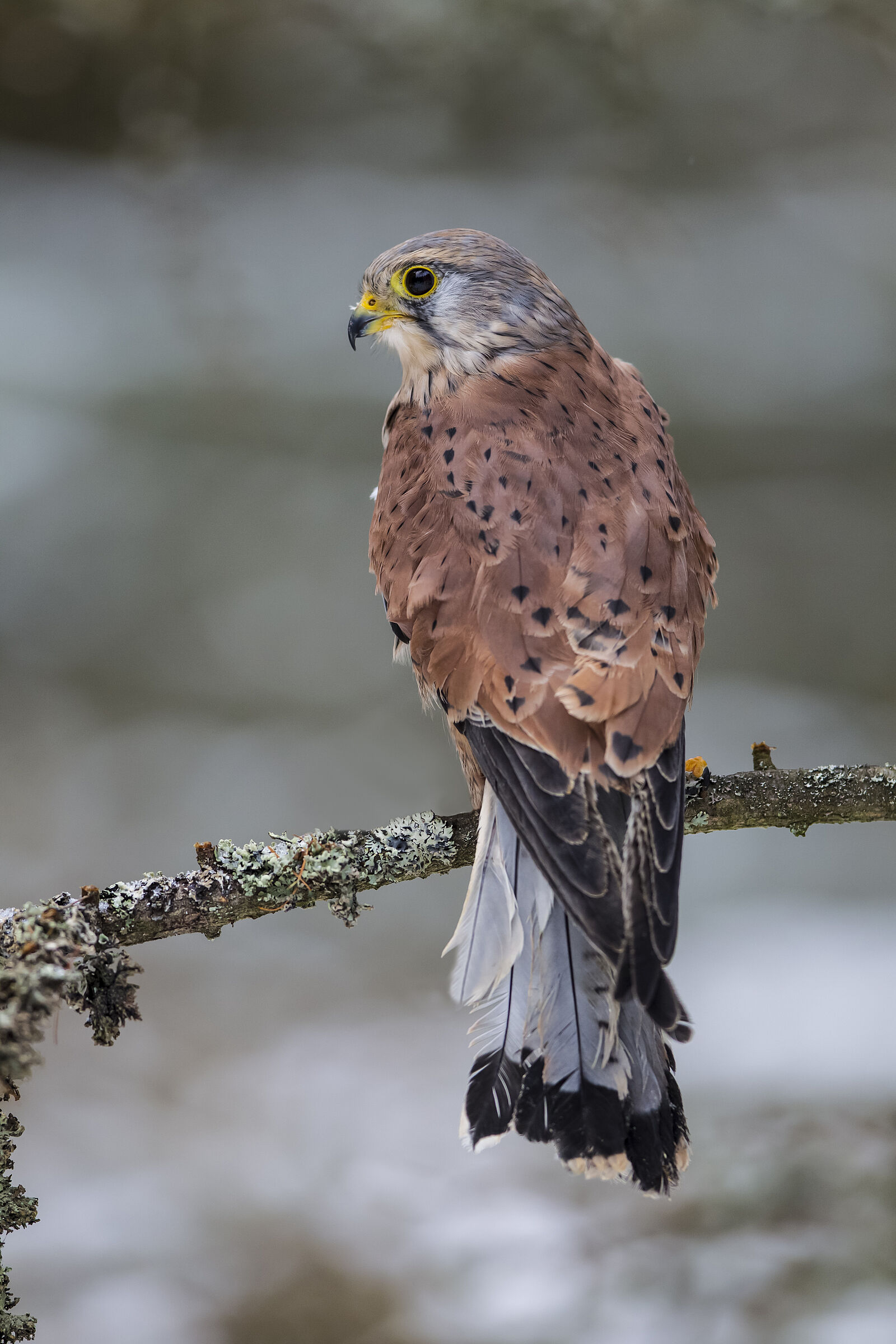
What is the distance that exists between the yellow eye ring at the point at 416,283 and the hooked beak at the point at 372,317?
4 cm

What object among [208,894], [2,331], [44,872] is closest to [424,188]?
[2,331]

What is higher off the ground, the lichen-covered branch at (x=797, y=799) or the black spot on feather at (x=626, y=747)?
the lichen-covered branch at (x=797, y=799)

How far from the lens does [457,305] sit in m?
2.09

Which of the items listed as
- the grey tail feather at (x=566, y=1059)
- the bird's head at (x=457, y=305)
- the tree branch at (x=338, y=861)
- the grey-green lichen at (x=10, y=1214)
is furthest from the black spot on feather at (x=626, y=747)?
the grey-green lichen at (x=10, y=1214)

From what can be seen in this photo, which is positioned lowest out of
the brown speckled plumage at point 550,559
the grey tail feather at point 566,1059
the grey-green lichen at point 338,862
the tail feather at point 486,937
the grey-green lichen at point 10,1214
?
the grey-green lichen at point 10,1214

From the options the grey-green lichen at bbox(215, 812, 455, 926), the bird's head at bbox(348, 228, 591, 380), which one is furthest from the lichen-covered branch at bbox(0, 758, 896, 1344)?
the bird's head at bbox(348, 228, 591, 380)

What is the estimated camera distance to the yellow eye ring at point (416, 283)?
6.91 feet

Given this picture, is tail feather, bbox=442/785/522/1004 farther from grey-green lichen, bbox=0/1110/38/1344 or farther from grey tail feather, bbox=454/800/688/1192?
grey-green lichen, bbox=0/1110/38/1344

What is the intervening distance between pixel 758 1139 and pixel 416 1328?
126 centimetres

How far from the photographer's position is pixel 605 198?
13.7 feet

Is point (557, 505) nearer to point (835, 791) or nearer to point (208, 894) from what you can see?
point (835, 791)

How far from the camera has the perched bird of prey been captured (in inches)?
58.8

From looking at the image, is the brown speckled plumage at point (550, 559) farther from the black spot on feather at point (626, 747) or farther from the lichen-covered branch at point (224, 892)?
the lichen-covered branch at point (224, 892)

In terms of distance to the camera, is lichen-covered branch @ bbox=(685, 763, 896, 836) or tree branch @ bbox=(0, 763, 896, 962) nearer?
tree branch @ bbox=(0, 763, 896, 962)
